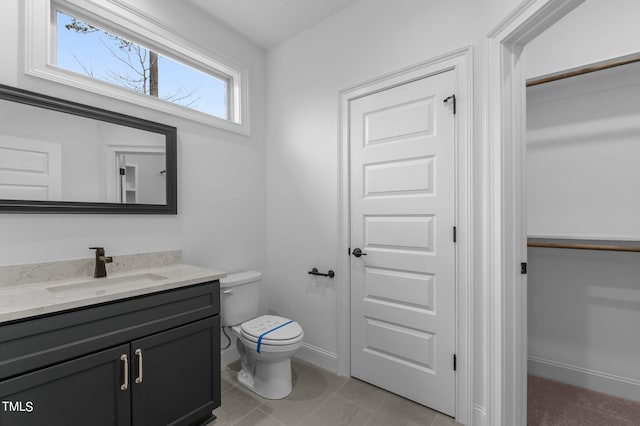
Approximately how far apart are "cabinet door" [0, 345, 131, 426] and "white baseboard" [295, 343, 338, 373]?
4.46 feet

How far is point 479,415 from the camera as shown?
1.64 m

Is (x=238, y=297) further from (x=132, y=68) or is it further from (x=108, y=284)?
(x=132, y=68)

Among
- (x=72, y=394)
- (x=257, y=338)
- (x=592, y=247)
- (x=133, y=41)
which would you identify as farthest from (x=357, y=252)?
(x=133, y=41)

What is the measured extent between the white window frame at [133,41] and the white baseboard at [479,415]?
2587mm

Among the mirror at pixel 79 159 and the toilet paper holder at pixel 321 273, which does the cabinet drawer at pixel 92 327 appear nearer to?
the mirror at pixel 79 159

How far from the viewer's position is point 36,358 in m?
1.09

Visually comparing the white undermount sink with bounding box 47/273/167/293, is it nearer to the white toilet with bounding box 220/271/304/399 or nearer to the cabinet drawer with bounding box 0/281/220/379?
the cabinet drawer with bounding box 0/281/220/379

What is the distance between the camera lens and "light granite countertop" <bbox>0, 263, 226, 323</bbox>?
1.10 m

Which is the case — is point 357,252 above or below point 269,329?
above

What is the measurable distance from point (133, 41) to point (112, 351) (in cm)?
197

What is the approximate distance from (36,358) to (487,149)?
7.46 feet

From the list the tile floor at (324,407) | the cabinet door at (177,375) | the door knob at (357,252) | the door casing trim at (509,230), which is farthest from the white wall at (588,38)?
the cabinet door at (177,375)

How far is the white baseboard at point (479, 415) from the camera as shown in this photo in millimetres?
1615

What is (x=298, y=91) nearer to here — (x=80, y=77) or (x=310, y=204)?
(x=310, y=204)
